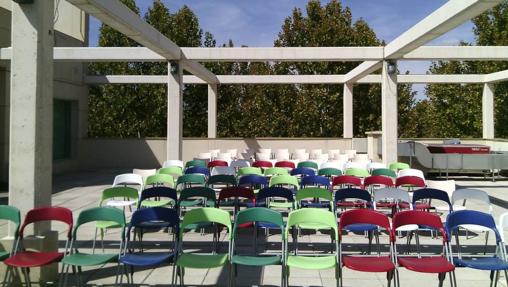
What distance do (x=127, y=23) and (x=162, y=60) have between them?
4.38 metres

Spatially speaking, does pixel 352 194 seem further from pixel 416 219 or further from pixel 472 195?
pixel 472 195

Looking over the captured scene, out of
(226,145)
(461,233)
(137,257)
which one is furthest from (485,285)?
(226,145)

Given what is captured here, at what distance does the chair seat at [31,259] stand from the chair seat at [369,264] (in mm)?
2856

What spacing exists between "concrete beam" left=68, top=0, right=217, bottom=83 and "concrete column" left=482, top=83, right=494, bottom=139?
42.0ft

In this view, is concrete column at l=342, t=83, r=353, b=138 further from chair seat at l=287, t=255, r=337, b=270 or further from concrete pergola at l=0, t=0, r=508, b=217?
chair seat at l=287, t=255, r=337, b=270

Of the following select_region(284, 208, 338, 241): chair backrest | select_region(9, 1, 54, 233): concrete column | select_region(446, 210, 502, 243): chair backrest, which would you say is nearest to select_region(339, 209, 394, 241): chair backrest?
select_region(284, 208, 338, 241): chair backrest

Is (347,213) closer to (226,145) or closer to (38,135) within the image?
(38,135)

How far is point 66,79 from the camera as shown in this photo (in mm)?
→ 16734

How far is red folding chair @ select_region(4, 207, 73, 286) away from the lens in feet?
13.5

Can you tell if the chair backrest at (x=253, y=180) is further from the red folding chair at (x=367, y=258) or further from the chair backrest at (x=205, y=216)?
the red folding chair at (x=367, y=258)

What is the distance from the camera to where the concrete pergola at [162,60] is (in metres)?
4.76

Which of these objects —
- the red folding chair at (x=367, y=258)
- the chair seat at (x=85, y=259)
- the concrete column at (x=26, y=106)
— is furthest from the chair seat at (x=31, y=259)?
the red folding chair at (x=367, y=258)

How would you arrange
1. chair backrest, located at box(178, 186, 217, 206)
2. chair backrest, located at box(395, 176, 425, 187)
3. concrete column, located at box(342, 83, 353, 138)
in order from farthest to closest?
1. concrete column, located at box(342, 83, 353, 138)
2. chair backrest, located at box(395, 176, 425, 187)
3. chair backrest, located at box(178, 186, 217, 206)

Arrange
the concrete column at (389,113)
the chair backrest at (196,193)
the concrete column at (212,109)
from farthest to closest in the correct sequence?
the concrete column at (212,109) < the concrete column at (389,113) < the chair backrest at (196,193)
